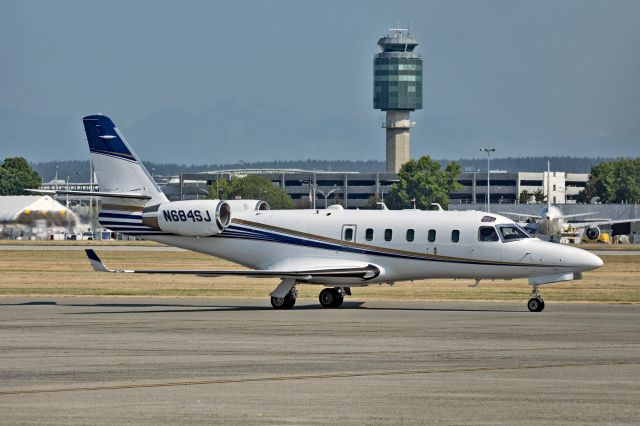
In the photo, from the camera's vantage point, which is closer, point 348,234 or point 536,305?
point 536,305

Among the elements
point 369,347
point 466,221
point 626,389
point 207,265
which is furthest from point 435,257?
point 207,265

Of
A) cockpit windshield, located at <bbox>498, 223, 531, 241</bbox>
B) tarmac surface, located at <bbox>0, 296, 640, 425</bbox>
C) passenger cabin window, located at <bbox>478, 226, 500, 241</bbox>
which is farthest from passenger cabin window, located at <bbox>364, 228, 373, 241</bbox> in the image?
cockpit windshield, located at <bbox>498, 223, 531, 241</bbox>

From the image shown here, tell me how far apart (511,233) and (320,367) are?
15756 millimetres

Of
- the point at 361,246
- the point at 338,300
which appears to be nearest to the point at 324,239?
the point at 361,246

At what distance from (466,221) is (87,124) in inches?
511

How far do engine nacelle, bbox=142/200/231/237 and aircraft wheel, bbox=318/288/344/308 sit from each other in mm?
3896

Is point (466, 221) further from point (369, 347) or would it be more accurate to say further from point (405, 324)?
point (369, 347)

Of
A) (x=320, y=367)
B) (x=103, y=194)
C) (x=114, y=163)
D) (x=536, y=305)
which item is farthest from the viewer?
(x=114, y=163)

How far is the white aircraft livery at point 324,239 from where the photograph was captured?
35.8 metres

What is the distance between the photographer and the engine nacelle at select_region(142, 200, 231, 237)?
126 ft

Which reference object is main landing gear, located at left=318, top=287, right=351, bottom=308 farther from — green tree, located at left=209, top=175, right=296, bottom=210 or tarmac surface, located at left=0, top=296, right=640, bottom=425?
green tree, located at left=209, top=175, right=296, bottom=210

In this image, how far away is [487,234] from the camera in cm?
3612

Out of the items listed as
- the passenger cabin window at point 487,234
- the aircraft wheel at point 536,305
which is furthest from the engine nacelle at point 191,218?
the aircraft wheel at point 536,305

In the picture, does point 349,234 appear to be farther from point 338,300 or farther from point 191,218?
point 191,218
